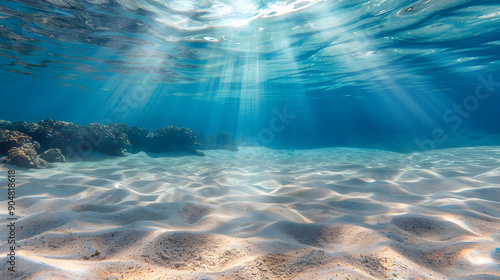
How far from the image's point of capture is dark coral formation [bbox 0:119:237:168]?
27.6 ft

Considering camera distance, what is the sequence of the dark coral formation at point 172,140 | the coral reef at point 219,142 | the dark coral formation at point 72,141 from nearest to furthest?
1. the dark coral formation at point 72,141
2. the dark coral formation at point 172,140
3. the coral reef at point 219,142

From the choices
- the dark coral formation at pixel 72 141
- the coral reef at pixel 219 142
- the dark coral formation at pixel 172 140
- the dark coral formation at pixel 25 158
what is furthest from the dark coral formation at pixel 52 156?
the coral reef at pixel 219 142

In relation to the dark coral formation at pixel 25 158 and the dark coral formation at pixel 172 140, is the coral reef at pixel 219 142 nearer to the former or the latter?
the dark coral formation at pixel 172 140

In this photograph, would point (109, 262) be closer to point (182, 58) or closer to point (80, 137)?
point (80, 137)

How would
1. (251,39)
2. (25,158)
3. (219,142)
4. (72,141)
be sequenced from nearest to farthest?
(25,158)
(72,141)
(251,39)
(219,142)

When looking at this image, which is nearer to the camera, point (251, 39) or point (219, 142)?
point (251, 39)

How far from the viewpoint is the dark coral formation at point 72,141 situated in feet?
27.6

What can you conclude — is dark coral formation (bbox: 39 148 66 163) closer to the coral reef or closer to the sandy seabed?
the sandy seabed

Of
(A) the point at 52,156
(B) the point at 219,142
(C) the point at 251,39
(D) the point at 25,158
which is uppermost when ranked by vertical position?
(C) the point at 251,39

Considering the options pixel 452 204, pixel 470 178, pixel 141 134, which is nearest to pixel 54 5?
pixel 141 134

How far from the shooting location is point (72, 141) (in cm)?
1148

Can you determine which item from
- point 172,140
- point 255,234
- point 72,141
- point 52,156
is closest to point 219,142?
point 172,140

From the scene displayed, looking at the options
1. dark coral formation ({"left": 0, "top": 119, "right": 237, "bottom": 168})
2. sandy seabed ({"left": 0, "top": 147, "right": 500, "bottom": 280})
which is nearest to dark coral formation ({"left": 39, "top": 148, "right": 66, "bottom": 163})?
dark coral formation ({"left": 0, "top": 119, "right": 237, "bottom": 168})

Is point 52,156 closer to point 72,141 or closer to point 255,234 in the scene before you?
point 72,141
